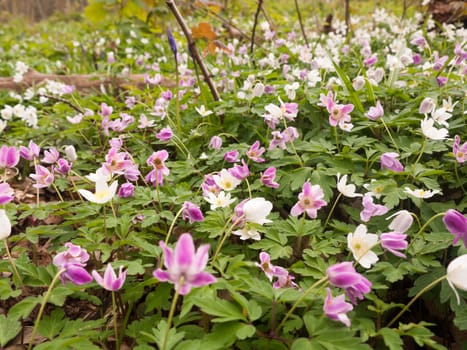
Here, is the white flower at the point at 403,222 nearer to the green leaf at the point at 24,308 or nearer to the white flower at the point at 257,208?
the white flower at the point at 257,208

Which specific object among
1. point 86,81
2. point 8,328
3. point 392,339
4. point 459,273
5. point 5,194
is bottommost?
point 86,81

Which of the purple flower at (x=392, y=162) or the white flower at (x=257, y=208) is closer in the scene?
the white flower at (x=257, y=208)

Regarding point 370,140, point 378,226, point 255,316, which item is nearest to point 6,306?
point 255,316

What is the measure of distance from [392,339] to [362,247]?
1.00 feet

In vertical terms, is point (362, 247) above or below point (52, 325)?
above

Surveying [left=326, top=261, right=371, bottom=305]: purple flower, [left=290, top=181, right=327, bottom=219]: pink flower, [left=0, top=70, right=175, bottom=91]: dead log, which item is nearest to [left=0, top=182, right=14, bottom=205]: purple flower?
[left=290, top=181, right=327, bottom=219]: pink flower

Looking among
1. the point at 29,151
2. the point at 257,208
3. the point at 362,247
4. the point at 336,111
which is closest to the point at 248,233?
the point at 257,208

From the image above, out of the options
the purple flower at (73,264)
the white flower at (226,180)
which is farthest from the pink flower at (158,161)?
the purple flower at (73,264)

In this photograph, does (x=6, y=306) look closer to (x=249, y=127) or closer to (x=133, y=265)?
(x=133, y=265)

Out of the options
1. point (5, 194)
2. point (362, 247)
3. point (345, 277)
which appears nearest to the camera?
point (345, 277)

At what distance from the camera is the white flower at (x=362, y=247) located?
1.37 meters

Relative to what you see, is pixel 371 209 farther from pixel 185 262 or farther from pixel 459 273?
pixel 185 262

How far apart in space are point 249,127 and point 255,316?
5.43 ft

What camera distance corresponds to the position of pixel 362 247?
1.39 metres
